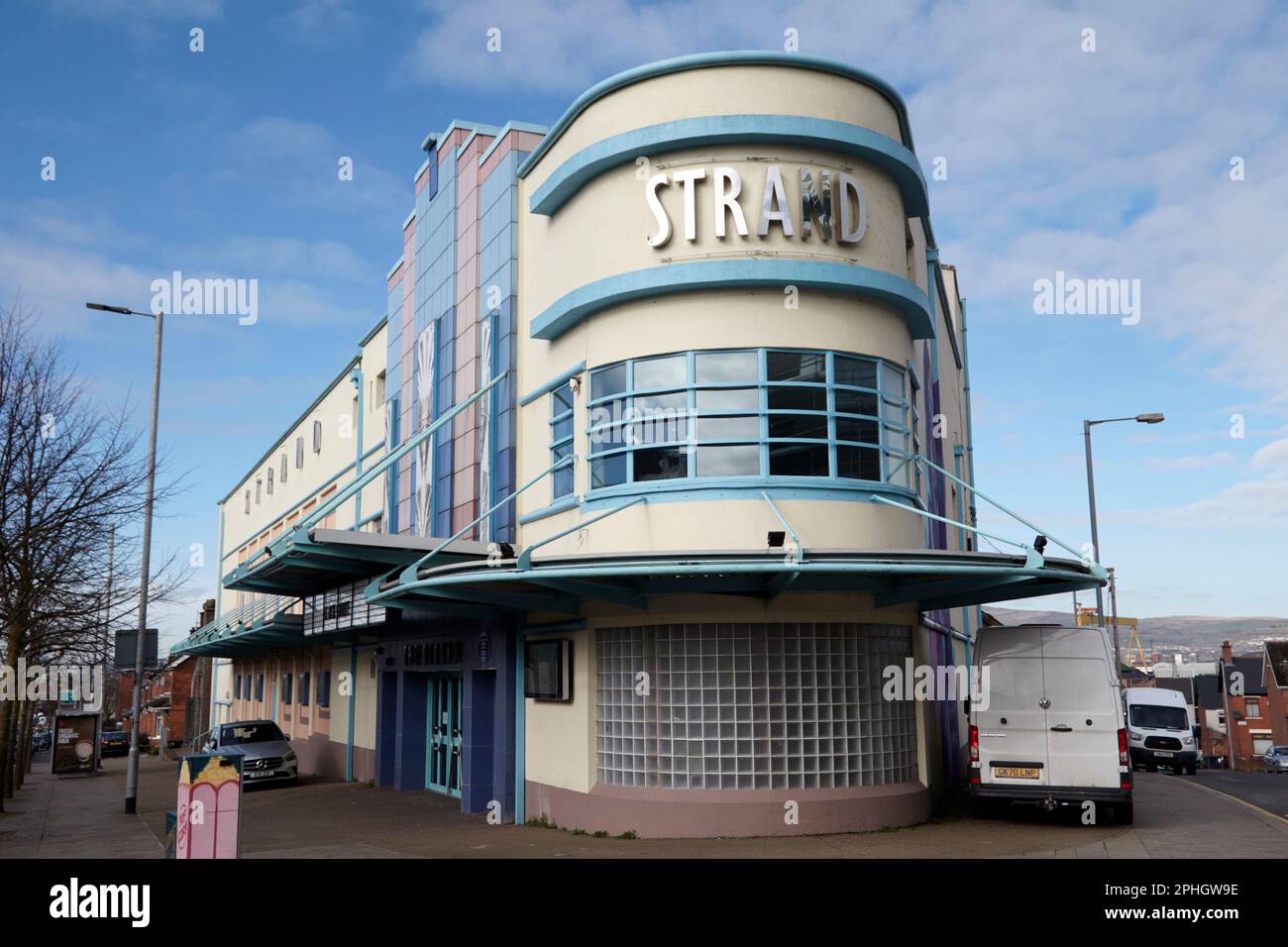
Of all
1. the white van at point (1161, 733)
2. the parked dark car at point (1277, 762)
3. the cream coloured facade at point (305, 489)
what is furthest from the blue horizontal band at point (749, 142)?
the parked dark car at point (1277, 762)

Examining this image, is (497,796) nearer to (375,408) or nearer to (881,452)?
(881,452)

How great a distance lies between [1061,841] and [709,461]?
5997mm

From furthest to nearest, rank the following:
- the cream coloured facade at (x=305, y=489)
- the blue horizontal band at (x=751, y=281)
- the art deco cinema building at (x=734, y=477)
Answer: the cream coloured facade at (x=305, y=489)
the blue horizontal band at (x=751, y=281)
the art deco cinema building at (x=734, y=477)

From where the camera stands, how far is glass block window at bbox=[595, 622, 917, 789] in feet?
43.2

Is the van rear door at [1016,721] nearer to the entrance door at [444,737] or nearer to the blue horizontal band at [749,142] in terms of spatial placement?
the blue horizontal band at [749,142]

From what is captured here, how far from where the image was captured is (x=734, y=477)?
43.3 ft

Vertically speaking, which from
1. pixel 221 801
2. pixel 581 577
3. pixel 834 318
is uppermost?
pixel 834 318

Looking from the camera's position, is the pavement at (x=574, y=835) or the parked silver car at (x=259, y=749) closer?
the pavement at (x=574, y=835)

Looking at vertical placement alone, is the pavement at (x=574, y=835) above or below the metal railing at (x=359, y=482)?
below

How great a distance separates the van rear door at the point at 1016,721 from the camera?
13.8 meters

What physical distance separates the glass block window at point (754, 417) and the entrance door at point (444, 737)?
826 cm

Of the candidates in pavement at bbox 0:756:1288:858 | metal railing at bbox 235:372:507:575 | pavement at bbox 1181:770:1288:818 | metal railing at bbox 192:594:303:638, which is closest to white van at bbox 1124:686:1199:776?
pavement at bbox 1181:770:1288:818

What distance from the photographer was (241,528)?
1953 inches

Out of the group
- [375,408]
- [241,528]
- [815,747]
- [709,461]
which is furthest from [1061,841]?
[241,528]
